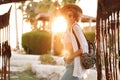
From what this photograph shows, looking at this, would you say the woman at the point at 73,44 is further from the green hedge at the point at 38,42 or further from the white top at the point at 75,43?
the green hedge at the point at 38,42

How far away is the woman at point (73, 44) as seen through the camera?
532 centimetres

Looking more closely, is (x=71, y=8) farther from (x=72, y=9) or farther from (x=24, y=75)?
(x=24, y=75)

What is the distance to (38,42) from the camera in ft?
78.4

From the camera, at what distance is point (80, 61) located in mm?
5375

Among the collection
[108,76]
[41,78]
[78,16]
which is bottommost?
[41,78]

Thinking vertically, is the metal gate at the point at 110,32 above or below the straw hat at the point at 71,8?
below

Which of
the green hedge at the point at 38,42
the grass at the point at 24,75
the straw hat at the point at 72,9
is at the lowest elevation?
the grass at the point at 24,75

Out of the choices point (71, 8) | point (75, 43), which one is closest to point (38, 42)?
point (71, 8)

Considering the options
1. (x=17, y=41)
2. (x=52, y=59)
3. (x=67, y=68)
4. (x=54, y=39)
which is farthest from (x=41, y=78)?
(x=17, y=41)

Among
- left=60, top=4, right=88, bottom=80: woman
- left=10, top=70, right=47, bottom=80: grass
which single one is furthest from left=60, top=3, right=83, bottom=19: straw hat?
left=10, top=70, right=47, bottom=80: grass

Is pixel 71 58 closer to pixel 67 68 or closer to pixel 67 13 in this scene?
pixel 67 68

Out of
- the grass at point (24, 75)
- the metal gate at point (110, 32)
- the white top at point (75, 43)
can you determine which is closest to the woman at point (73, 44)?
the white top at point (75, 43)

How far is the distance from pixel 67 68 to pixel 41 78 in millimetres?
8061

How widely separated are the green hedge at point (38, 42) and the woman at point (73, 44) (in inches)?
720
